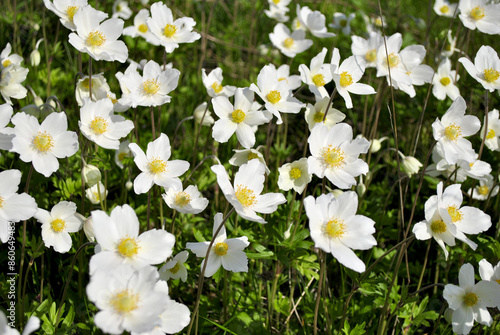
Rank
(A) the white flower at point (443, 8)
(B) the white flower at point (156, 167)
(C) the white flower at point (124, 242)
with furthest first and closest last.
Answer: (A) the white flower at point (443, 8) → (B) the white flower at point (156, 167) → (C) the white flower at point (124, 242)

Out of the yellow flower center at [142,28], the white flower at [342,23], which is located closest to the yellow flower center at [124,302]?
the yellow flower center at [142,28]

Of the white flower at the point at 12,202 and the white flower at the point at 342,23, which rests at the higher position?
the white flower at the point at 342,23

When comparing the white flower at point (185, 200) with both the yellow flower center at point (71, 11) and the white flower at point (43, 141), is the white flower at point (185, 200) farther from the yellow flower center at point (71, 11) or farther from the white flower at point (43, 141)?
the yellow flower center at point (71, 11)

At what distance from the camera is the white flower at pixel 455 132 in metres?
2.28

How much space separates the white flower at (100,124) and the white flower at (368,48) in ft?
4.56

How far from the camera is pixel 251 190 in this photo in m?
2.02

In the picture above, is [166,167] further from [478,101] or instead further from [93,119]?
[478,101]

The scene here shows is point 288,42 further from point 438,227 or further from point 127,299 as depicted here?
point 127,299

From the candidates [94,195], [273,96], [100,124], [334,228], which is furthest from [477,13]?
[94,195]

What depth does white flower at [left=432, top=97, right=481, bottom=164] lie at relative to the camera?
2.28m

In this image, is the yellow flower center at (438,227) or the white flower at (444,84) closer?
the yellow flower center at (438,227)

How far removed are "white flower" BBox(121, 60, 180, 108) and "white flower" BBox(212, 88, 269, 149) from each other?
10.3 inches

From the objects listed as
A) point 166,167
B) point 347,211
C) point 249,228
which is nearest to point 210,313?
point 249,228

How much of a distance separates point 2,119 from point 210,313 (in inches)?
55.7
